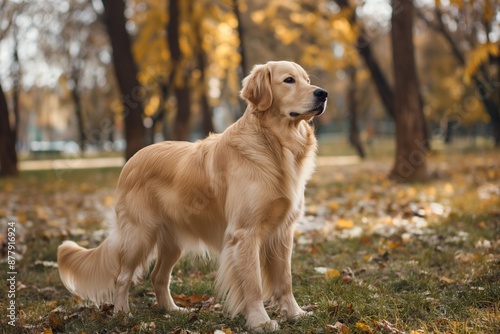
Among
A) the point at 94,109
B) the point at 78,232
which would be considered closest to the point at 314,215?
the point at 78,232

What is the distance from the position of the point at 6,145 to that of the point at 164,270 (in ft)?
41.2

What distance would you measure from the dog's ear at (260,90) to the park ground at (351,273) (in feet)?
4.90

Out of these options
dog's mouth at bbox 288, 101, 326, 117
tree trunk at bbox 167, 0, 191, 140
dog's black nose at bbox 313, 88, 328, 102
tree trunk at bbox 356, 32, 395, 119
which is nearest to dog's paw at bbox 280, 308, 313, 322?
dog's mouth at bbox 288, 101, 326, 117

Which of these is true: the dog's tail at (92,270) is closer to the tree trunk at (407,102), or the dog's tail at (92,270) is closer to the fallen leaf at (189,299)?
the fallen leaf at (189,299)

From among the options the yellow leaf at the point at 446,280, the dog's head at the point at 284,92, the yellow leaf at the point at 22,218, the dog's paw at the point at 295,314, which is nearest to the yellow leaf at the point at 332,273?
the dog's paw at the point at 295,314

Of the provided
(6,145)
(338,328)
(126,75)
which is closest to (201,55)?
(126,75)

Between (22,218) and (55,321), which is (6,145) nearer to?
(22,218)

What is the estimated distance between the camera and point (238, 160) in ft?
11.7

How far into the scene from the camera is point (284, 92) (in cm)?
377

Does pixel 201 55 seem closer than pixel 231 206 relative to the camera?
No

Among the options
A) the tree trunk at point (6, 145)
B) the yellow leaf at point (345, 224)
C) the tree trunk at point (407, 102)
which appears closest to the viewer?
the yellow leaf at point (345, 224)

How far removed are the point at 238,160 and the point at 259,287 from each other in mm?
901

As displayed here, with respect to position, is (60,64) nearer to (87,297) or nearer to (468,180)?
(468,180)

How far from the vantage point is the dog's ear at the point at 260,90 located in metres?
3.70
